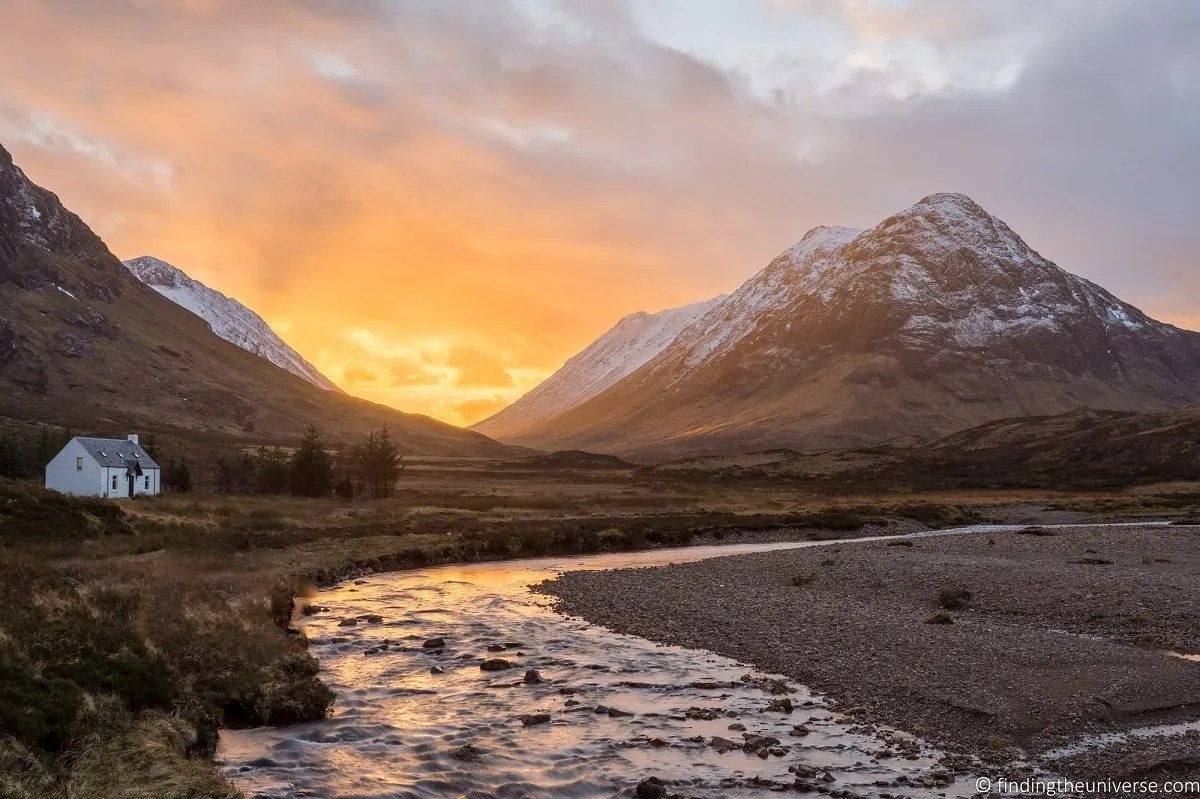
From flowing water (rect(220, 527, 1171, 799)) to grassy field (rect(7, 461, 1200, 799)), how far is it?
170 cm

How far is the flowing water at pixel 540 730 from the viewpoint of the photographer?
1822 cm

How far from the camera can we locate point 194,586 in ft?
108

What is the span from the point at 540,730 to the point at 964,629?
60.5ft

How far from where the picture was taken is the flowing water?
18.2m

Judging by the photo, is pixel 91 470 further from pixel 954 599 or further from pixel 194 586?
pixel 954 599

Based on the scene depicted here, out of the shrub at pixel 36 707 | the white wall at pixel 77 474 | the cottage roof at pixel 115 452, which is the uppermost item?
the cottage roof at pixel 115 452

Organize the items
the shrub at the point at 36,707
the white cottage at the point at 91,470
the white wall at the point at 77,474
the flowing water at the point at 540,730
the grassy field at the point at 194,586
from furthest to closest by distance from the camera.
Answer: the white cottage at the point at 91,470
the white wall at the point at 77,474
the flowing water at the point at 540,730
the grassy field at the point at 194,586
the shrub at the point at 36,707

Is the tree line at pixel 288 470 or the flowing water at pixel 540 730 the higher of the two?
the tree line at pixel 288 470

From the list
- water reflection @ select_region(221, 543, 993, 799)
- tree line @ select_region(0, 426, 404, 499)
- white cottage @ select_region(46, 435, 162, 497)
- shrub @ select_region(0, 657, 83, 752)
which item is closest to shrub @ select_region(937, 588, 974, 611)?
water reflection @ select_region(221, 543, 993, 799)

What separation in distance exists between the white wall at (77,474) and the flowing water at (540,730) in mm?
65316

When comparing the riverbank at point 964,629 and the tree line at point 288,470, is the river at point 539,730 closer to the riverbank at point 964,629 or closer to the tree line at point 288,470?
the riverbank at point 964,629

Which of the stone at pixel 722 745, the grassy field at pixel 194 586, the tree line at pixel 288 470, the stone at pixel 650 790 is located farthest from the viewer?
the tree line at pixel 288 470

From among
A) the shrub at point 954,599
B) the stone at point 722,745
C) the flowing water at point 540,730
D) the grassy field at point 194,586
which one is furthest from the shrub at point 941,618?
the grassy field at point 194,586

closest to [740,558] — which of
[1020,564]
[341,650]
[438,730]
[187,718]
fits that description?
[1020,564]
